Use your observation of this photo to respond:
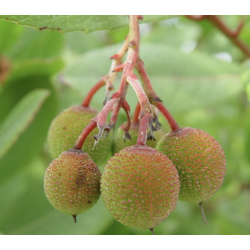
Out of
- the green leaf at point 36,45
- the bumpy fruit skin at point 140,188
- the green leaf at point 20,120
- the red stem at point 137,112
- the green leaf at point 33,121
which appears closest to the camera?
the bumpy fruit skin at point 140,188

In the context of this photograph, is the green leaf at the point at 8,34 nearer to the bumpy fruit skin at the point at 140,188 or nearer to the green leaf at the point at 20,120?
the green leaf at the point at 20,120

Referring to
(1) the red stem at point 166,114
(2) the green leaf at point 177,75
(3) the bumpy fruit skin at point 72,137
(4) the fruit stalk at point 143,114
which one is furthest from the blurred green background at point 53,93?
(4) the fruit stalk at point 143,114

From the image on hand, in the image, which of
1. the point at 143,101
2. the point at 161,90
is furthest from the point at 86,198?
the point at 161,90

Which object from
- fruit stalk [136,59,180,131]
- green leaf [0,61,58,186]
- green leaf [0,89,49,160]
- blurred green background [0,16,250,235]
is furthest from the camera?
green leaf [0,61,58,186]

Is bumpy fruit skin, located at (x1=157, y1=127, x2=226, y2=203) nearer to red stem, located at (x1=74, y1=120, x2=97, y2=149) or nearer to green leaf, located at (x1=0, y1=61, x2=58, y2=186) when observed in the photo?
red stem, located at (x1=74, y1=120, x2=97, y2=149)

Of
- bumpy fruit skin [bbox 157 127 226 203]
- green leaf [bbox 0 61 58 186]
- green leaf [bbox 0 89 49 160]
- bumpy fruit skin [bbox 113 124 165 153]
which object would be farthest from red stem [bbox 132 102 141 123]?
green leaf [bbox 0 61 58 186]

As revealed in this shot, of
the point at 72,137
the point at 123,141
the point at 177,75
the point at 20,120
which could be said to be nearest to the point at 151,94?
the point at 123,141

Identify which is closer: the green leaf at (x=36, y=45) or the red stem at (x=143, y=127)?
the red stem at (x=143, y=127)

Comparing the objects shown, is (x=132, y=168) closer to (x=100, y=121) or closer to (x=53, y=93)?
(x=100, y=121)
